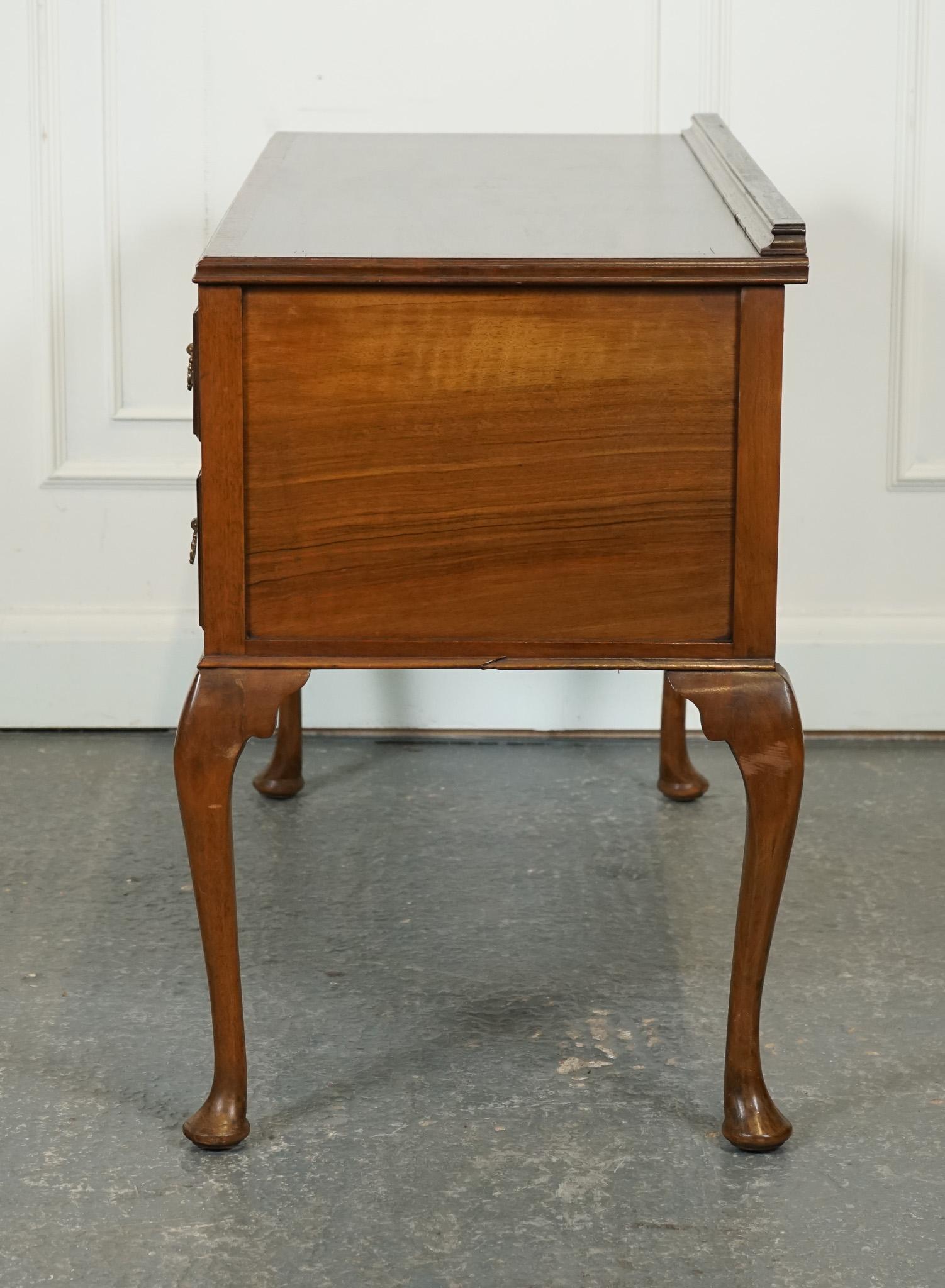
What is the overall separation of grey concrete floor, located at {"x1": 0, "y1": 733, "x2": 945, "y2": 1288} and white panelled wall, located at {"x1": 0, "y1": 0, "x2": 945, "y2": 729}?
0.20 m

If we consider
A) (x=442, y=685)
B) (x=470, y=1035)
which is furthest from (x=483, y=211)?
(x=442, y=685)

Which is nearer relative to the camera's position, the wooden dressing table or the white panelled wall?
the wooden dressing table

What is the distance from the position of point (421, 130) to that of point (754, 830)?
1.44 m

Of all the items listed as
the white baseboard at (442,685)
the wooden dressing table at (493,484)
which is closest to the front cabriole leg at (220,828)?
the wooden dressing table at (493,484)

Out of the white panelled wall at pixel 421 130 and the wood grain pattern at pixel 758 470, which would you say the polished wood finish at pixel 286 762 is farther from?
the wood grain pattern at pixel 758 470

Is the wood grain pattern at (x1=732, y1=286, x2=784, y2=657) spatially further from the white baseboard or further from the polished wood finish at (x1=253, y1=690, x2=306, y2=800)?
the white baseboard

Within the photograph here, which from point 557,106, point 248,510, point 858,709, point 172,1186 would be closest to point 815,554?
point 858,709

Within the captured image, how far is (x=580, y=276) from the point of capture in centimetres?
116

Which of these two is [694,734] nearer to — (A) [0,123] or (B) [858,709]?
(B) [858,709]

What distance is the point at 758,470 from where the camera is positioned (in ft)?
3.91

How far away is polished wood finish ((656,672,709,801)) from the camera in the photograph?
2098 mm

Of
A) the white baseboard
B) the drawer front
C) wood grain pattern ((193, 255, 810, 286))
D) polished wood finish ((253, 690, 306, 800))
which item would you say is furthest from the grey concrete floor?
wood grain pattern ((193, 255, 810, 286))

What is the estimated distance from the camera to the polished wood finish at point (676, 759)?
2.10 m

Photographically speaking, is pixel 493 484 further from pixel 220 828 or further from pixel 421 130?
pixel 421 130
